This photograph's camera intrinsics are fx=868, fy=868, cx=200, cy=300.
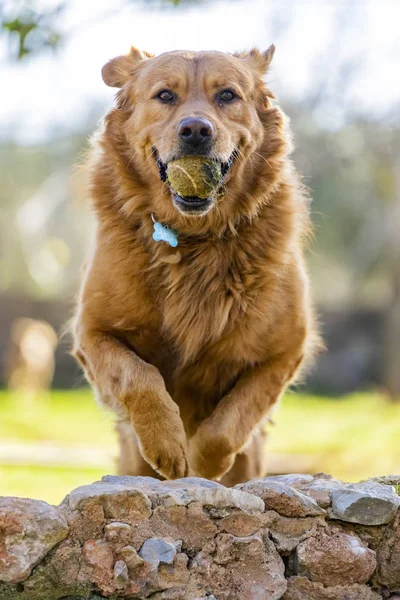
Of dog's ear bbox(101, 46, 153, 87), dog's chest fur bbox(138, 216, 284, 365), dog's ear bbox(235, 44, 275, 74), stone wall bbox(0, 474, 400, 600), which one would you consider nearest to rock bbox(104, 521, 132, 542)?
stone wall bbox(0, 474, 400, 600)

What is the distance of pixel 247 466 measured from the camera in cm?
599

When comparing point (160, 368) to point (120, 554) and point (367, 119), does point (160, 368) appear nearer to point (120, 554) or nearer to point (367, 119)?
point (120, 554)

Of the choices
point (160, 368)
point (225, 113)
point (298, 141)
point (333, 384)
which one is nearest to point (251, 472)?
point (160, 368)

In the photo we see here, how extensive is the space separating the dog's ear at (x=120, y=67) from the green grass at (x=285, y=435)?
218cm

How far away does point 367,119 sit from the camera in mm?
18984

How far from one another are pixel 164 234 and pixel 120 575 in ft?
7.97

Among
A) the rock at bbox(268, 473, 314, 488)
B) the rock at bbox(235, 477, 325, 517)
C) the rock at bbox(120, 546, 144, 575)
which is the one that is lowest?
the rock at bbox(120, 546, 144, 575)

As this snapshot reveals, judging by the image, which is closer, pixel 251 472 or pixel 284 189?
pixel 284 189

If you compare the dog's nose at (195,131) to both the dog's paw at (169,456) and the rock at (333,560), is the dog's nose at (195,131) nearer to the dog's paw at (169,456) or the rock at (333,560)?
the dog's paw at (169,456)

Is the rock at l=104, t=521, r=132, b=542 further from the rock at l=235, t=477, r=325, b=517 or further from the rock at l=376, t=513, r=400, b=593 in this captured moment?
the rock at l=376, t=513, r=400, b=593

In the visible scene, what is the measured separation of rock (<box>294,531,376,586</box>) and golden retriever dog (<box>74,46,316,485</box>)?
5.02 ft

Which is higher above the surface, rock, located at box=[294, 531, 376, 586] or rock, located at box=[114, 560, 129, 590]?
rock, located at box=[294, 531, 376, 586]

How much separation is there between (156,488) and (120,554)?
1.12 feet

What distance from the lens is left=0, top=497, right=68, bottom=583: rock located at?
300 cm
